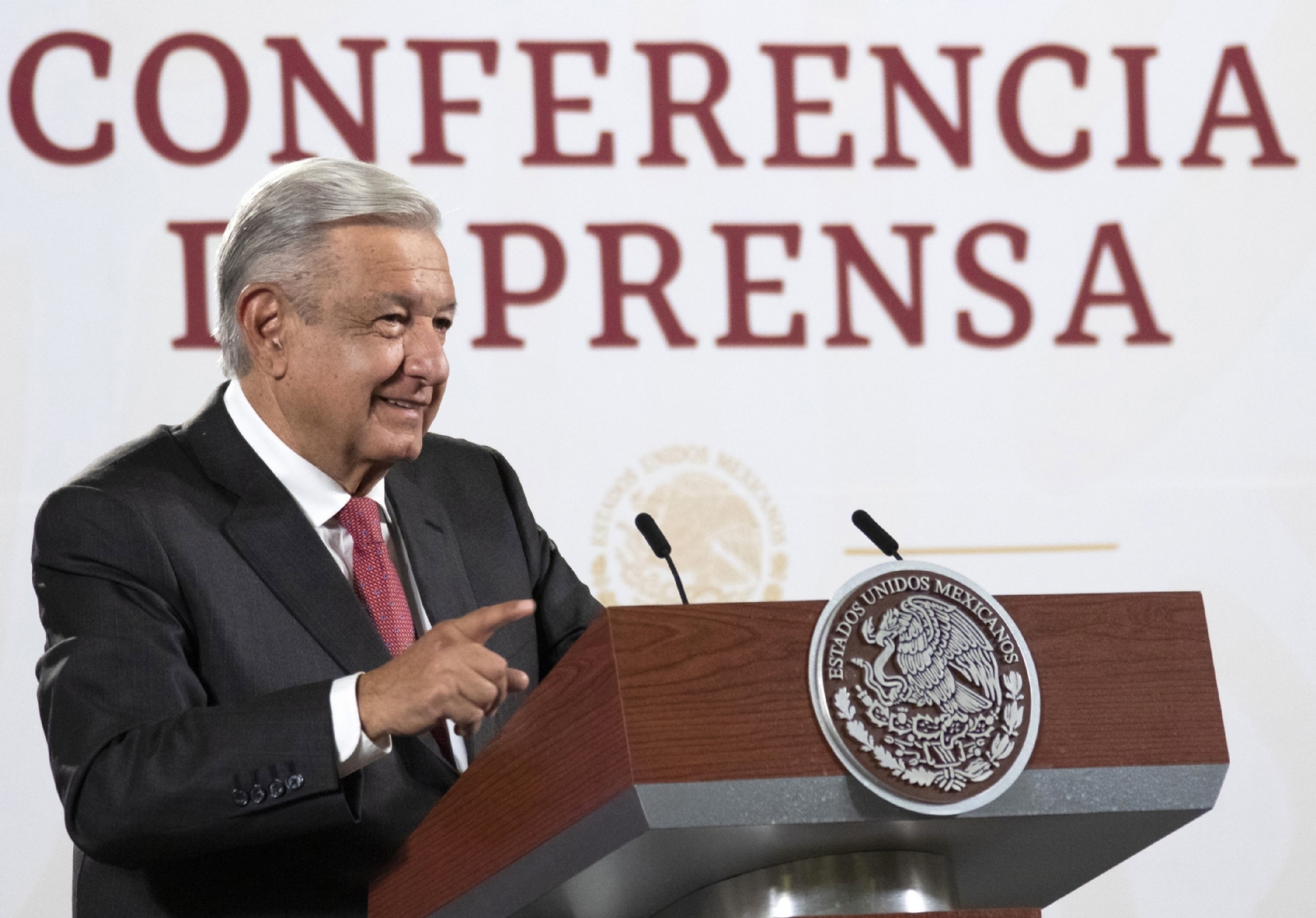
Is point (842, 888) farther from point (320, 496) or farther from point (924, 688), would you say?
point (320, 496)

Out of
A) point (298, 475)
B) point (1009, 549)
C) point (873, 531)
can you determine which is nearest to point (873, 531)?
point (873, 531)

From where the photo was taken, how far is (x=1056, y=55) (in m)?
3.49

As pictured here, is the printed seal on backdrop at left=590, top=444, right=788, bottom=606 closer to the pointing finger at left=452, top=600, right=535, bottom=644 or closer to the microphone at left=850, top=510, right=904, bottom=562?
the microphone at left=850, top=510, right=904, bottom=562

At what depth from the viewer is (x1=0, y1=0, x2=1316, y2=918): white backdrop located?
3.15 metres

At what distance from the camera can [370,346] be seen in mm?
2023

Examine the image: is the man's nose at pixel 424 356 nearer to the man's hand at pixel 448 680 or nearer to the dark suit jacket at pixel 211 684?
the dark suit jacket at pixel 211 684

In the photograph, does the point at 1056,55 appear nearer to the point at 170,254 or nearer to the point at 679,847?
the point at 170,254

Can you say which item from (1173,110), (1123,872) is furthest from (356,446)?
(1173,110)

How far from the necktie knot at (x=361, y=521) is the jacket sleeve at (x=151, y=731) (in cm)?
26

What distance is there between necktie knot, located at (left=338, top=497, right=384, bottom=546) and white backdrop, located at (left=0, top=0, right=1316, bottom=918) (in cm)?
111

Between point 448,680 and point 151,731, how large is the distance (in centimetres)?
36

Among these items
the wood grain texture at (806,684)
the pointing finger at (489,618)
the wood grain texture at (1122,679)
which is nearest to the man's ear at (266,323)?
the pointing finger at (489,618)

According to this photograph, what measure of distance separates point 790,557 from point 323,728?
176cm

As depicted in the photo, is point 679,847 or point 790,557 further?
point 790,557
